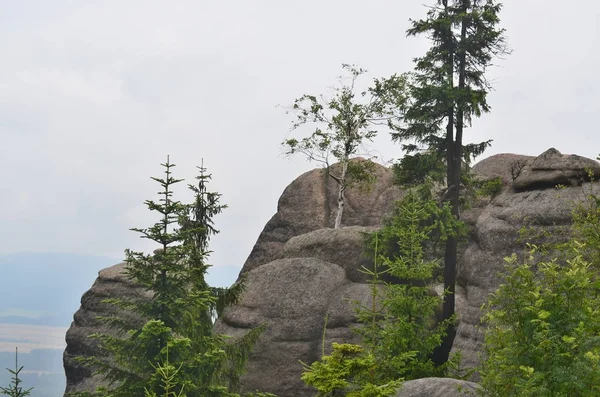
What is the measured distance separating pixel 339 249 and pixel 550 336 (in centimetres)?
1629

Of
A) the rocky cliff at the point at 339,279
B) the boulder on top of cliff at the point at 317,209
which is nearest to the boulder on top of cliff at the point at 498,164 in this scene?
the boulder on top of cliff at the point at 317,209

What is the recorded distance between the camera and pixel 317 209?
149 ft

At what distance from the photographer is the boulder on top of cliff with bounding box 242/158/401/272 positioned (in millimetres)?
44781

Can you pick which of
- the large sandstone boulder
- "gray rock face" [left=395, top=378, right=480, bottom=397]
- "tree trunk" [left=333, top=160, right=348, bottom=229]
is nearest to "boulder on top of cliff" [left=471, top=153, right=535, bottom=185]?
"tree trunk" [left=333, top=160, right=348, bottom=229]

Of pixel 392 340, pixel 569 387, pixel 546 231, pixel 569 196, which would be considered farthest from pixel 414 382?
pixel 569 196

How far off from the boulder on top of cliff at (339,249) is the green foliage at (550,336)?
1377 centimetres

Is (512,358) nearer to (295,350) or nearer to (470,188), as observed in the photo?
(295,350)

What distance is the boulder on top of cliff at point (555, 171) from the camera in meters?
27.1

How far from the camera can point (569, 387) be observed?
12.8 m

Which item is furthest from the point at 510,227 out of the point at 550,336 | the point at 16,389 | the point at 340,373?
the point at 16,389

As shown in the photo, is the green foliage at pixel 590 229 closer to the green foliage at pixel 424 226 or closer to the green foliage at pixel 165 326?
the green foliage at pixel 424 226

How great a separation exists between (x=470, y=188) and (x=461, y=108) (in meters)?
3.14

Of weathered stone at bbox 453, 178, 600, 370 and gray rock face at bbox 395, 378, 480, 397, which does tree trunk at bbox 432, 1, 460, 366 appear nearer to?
weathered stone at bbox 453, 178, 600, 370

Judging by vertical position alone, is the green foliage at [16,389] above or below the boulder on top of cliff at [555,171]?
below
